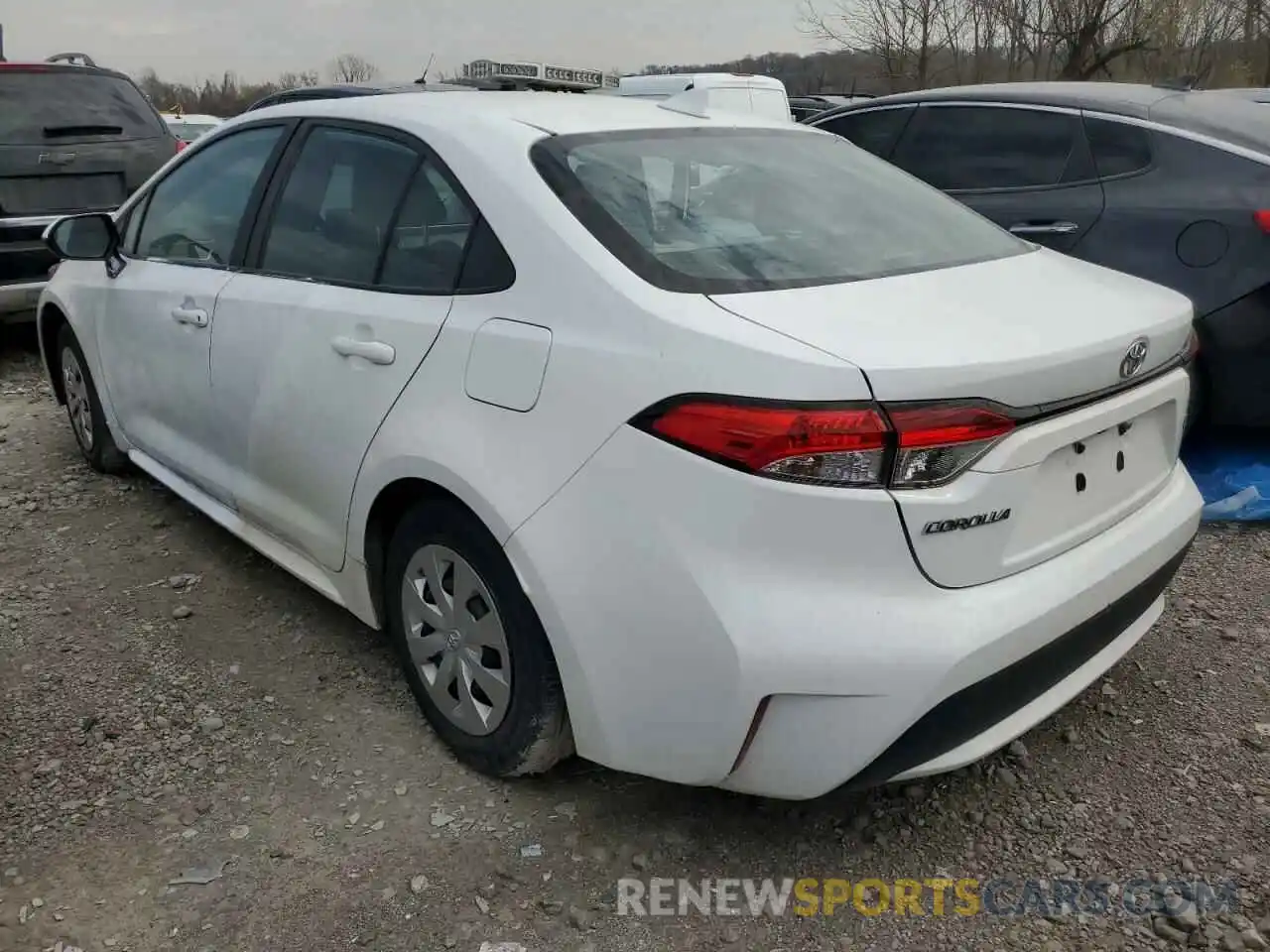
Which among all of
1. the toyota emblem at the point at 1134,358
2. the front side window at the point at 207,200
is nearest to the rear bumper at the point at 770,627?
the toyota emblem at the point at 1134,358

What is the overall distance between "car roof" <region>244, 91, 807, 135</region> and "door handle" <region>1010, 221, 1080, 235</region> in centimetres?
176

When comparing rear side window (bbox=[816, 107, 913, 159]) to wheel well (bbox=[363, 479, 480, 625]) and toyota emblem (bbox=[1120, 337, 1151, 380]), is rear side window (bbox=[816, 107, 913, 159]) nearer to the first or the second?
toyota emblem (bbox=[1120, 337, 1151, 380])

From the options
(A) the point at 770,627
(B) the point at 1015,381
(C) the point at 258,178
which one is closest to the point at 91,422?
(C) the point at 258,178

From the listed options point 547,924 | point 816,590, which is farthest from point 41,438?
point 816,590

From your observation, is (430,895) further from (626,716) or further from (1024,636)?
(1024,636)

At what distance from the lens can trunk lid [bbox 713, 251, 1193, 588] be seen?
1.89 m

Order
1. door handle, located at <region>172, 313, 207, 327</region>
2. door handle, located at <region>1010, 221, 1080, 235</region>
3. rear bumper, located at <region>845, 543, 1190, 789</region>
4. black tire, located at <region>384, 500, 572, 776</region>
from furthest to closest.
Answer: door handle, located at <region>1010, 221, 1080, 235</region>
door handle, located at <region>172, 313, 207, 327</region>
black tire, located at <region>384, 500, 572, 776</region>
rear bumper, located at <region>845, 543, 1190, 789</region>

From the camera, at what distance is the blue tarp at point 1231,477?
396 centimetres

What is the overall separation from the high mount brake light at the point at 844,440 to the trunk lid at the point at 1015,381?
3 cm

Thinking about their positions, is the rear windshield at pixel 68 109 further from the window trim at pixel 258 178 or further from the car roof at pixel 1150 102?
the car roof at pixel 1150 102

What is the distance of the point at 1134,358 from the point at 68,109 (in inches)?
260

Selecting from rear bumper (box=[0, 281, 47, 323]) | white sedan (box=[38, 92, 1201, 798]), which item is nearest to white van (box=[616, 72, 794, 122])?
white sedan (box=[38, 92, 1201, 798])

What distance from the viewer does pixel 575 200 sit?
230 cm

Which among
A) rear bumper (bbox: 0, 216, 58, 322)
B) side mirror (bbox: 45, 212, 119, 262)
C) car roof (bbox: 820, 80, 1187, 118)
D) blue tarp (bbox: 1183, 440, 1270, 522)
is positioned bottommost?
blue tarp (bbox: 1183, 440, 1270, 522)
